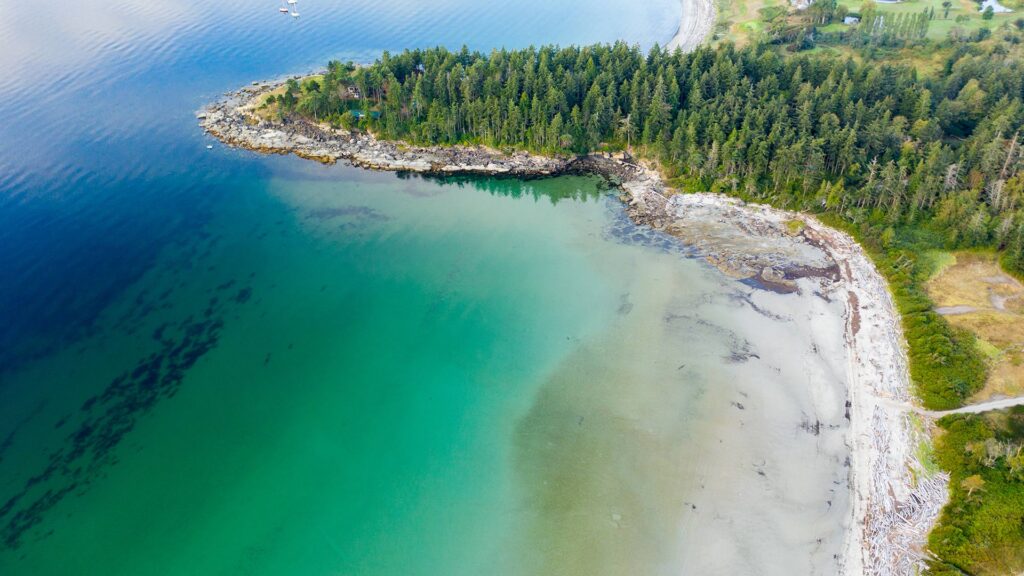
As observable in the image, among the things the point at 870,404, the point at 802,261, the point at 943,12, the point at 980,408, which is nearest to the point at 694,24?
the point at 943,12

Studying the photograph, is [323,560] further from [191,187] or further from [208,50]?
[208,50]

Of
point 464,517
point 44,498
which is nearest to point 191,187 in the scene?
point 44,498

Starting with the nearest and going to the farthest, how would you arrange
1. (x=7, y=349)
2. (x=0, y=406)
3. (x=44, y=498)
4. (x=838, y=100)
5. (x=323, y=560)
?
(x=323, y=560) → (x=44, y=498) → (x=0, y=406) → (x=7, y=349) → (x=838, y=100)

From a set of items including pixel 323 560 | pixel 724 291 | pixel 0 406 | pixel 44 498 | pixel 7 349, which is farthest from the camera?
pixel 724 291

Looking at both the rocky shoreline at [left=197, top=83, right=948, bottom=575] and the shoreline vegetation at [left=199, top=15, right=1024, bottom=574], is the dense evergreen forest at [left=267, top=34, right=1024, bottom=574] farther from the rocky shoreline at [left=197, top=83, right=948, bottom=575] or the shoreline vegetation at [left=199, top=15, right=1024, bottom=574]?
the rocky shoreline at [left=197, top=83, right=948, bottom=575]

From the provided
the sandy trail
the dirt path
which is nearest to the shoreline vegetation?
the dirt path

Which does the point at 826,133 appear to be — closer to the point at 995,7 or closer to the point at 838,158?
the point at 838,158
